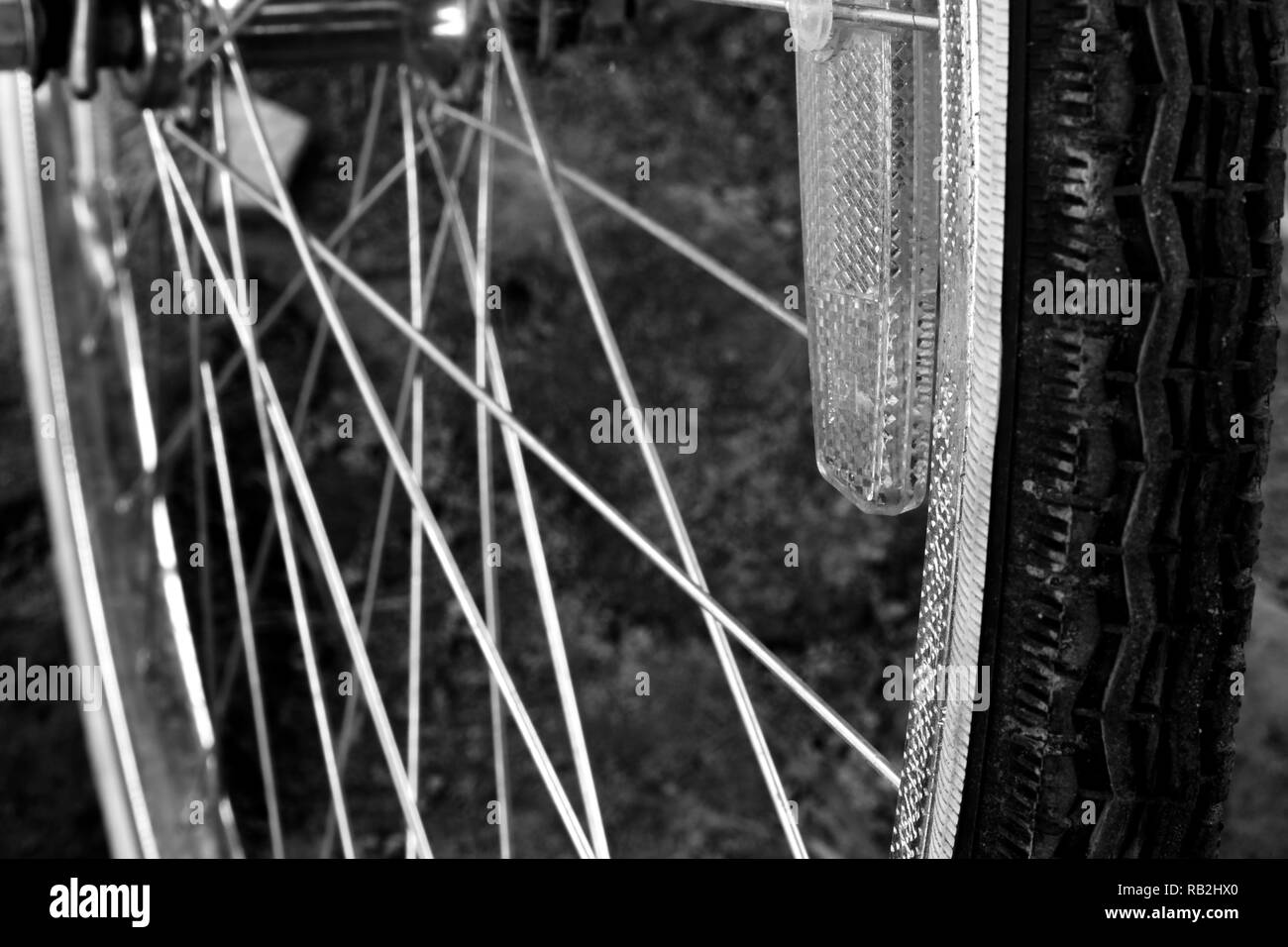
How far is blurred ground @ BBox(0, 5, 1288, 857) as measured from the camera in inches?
33.0

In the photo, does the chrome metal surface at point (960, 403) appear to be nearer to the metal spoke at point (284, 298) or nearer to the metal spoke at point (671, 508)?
the metal spoke at point (671, 508)

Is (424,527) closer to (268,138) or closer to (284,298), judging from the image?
(284,298)

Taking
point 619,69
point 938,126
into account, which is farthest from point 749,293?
point 619,69

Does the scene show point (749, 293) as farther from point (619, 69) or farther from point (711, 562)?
point (619, 69)

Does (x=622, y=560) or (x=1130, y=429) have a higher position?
A: (x=1130, y=429)

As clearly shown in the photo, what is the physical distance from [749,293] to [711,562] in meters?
0.50

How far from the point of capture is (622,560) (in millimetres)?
905

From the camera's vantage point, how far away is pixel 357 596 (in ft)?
2.89

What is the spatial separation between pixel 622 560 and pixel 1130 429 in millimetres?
695

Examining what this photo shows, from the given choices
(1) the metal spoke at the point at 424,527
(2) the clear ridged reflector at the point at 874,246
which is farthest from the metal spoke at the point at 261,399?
(2) the clear ridged reflector at the point at 874,246

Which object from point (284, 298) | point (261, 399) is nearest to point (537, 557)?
point (261, 399)

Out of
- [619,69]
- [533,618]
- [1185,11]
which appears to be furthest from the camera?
[619,69]

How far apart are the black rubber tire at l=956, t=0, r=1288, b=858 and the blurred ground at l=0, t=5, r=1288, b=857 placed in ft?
2.09

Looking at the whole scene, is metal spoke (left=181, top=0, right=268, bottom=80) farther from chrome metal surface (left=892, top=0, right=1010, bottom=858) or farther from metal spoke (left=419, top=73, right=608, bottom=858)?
chrome metal surface (left=892, top=0, right=1010, bottom=858)
